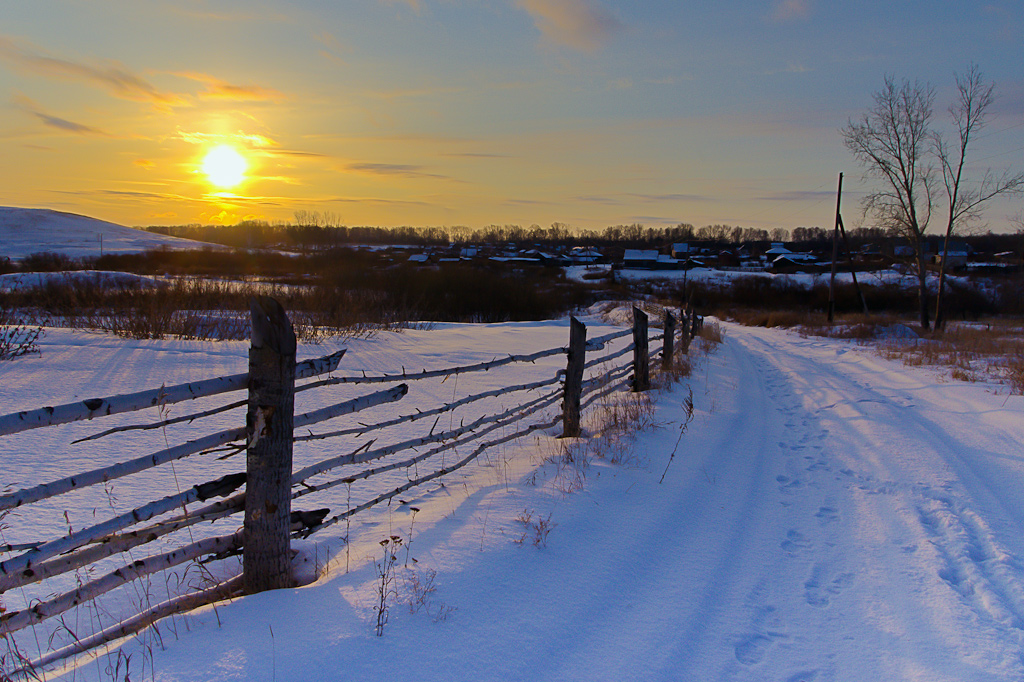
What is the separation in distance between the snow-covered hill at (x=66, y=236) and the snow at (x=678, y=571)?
81.9 meters

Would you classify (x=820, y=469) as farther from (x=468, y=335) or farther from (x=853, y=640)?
(x=468, y=335)

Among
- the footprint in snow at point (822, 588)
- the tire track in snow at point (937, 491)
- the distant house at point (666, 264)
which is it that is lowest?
the footprint in snow at point (822, 588)

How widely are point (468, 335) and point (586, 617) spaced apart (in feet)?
45.7

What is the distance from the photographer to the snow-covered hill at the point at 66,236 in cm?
7644

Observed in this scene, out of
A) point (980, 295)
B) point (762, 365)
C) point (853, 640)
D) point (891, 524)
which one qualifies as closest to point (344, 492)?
point (853, 640)

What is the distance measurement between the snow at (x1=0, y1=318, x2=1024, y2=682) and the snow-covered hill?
3224 inches

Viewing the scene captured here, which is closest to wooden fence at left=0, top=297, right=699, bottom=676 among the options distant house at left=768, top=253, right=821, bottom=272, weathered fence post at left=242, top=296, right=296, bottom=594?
weathered fence post at left=242, top=296, right=296, bottom=594

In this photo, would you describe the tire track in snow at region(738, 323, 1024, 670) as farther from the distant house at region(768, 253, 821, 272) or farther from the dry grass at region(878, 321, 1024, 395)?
the distant house at region(768, 253, 821, 272)

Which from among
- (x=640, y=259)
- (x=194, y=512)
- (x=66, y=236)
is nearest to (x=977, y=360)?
(x=194, y=512)

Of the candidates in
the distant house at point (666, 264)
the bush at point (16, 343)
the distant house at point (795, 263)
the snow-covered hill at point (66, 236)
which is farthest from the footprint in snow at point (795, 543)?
the snow-covered hill at point (66, 236)

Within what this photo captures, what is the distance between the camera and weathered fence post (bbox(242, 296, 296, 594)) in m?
2.68

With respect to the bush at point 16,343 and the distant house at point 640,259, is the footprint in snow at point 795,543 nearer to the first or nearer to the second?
the bush at point 16,343

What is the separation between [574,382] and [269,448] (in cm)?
376

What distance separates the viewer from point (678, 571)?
3.29 meters
